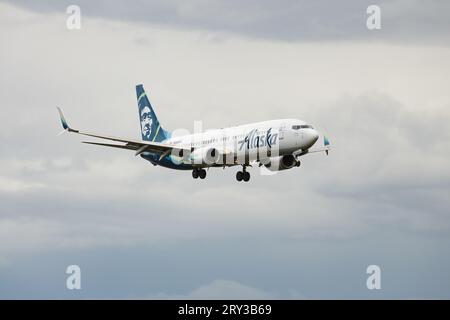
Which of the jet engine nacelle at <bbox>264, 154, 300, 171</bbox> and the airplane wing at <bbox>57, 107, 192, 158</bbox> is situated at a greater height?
the airplane wing at <bbox>57, 107, 192, 158</bbox>

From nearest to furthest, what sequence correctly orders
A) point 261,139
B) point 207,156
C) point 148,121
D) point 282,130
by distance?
1. point 282,130
2. point 261,139
3. point 207,156
4. point 148,121

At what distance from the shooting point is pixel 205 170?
123m

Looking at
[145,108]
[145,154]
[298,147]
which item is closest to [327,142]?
[298,147]

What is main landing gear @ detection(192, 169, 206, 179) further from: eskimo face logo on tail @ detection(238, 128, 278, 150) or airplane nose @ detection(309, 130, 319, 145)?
airplane nose @ detection(309, 130, 319, 145)

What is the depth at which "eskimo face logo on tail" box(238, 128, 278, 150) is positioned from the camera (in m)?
113

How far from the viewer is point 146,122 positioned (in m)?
143

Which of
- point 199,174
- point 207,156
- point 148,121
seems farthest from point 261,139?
point 148,121

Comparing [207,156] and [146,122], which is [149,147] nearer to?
[207,156]

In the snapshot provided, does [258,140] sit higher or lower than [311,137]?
higher

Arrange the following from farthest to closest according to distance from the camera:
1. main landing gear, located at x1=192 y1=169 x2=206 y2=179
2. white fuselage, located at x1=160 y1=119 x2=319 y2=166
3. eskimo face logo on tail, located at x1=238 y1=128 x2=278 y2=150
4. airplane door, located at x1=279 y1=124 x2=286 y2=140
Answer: main landing gear, located at x1=192 y1=169 x2=206 y2=179 < eskimo face logo on tail, located at x1=238 y1=128 x2=278 y2=150 < airplane door, located at x1=279 y1=124 x2=286 y2=140 < white fuselage, located at x1=160 y1=119 x2=319 y2=166

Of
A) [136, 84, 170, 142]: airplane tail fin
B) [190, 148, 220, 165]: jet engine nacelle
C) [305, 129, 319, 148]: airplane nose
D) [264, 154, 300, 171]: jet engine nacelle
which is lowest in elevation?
[264, 154, 300, 171]: jet engine nacelle

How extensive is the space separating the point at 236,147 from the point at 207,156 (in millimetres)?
3280

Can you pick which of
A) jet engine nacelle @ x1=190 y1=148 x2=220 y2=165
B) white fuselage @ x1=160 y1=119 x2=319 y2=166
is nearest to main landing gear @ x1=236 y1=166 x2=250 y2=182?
white fuselage @ x1=160 y1=119 x2=319 y2=166

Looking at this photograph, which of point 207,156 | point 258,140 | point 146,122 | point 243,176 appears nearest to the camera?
point 258,140
